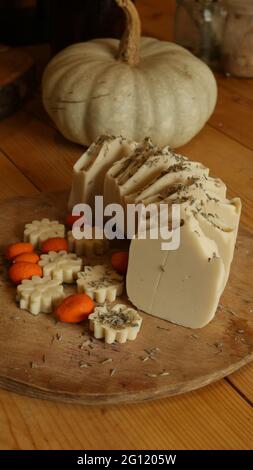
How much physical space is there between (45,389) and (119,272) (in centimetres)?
27

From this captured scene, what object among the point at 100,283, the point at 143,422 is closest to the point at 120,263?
the point at 100,283

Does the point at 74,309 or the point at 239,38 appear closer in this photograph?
the point at 74,309

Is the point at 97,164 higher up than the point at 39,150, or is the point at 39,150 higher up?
the point at 97,164

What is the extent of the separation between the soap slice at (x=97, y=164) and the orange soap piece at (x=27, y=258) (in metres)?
0.18

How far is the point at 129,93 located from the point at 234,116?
44 cm

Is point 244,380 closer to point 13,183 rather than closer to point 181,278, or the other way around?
point 181,278

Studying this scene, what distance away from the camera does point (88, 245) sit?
1.20m

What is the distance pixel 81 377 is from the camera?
958 mm

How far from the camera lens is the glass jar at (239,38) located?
1.99 metres

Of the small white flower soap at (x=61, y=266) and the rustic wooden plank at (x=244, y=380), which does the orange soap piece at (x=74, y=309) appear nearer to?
the small white flower soap at (x=61, y=266)

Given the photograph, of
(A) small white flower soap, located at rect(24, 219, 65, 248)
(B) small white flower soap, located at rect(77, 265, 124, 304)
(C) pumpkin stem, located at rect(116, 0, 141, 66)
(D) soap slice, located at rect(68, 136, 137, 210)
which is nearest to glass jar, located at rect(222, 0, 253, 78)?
(C) pumpkin stem, located at rect(116, 0, 141, 66)

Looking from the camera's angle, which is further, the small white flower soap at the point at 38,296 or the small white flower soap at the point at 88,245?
the small white flower soap at the point at 88,245

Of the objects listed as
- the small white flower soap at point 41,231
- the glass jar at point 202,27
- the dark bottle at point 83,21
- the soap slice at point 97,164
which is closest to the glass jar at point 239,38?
the glass jar at point 202,27

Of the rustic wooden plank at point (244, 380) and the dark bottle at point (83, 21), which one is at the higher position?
the dark bottle at point (83, 21)
